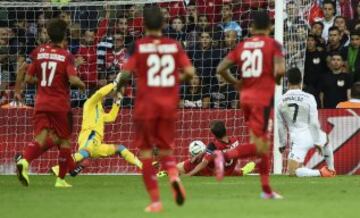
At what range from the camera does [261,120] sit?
1263 cm

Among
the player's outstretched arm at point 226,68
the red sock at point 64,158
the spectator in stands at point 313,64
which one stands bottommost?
the red sock at point 64,158

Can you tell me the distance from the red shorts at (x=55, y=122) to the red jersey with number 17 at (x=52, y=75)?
0.08m

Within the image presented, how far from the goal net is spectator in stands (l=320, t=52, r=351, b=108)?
66 cm

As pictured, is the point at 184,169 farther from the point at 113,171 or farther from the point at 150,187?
the point at 150,187

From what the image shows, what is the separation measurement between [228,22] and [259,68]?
898 cm

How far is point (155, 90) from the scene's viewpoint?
11.4 m

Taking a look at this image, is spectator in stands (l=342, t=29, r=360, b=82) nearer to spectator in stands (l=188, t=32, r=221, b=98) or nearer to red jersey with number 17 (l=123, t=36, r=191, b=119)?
spectator in stands (l=188, t=32, r=221, b=98)

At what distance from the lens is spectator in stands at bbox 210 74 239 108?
830 inches

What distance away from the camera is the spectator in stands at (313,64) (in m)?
21.9

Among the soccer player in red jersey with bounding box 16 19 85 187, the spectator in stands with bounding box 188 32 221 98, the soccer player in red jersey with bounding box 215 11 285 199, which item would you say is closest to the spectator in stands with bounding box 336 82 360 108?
the spectator in stands with bounding box 188 32 221 98

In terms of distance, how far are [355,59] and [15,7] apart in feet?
22.5

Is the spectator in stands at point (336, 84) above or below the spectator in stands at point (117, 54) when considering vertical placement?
below

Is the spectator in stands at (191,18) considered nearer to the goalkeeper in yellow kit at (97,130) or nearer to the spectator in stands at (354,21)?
the spectator in stands at (354,21)

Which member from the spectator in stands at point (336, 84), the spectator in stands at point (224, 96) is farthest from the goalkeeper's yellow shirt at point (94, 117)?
the spectator in stands at point (336, 84)
